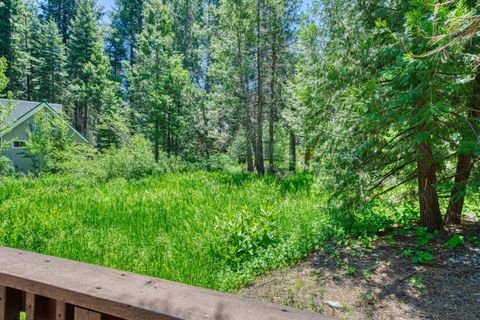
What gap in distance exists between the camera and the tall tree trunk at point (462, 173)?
3.58 metres

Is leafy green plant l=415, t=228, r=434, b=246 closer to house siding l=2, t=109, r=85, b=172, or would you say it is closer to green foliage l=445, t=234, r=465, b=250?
green foliage l=445, t=234, r=465, b=250

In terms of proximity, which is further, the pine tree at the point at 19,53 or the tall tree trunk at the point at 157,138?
the pine tree at the point at 19,53

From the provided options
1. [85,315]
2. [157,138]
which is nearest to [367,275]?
[85,315]

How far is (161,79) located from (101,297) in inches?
659

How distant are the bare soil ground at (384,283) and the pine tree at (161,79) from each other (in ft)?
45.2

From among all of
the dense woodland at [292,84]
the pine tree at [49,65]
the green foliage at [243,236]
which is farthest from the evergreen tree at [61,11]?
the green foliage at [243,236]

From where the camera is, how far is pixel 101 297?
92cm

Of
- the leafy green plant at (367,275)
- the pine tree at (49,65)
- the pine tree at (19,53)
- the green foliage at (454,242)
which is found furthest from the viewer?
the pine tree at (49,65)

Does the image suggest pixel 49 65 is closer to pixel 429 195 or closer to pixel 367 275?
pixel 429 195

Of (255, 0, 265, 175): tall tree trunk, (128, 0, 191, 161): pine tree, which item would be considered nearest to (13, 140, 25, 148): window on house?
(128, 0, 191, 161): pine tree

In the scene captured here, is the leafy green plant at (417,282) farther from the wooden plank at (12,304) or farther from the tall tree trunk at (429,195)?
the wooden plank at (12,304)

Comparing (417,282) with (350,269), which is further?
(350,269)

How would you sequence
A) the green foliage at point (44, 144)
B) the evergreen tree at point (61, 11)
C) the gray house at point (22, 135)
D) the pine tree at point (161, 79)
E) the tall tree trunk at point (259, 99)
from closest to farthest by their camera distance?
the tall tree trunk at point (259, 99)
the pine tree at point (161, 79)
the green foliage at point (44, 144)
the gray house at point (22, 135)
the evergreen tree at point (61, 11)

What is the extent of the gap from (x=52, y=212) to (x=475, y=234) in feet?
22.5
